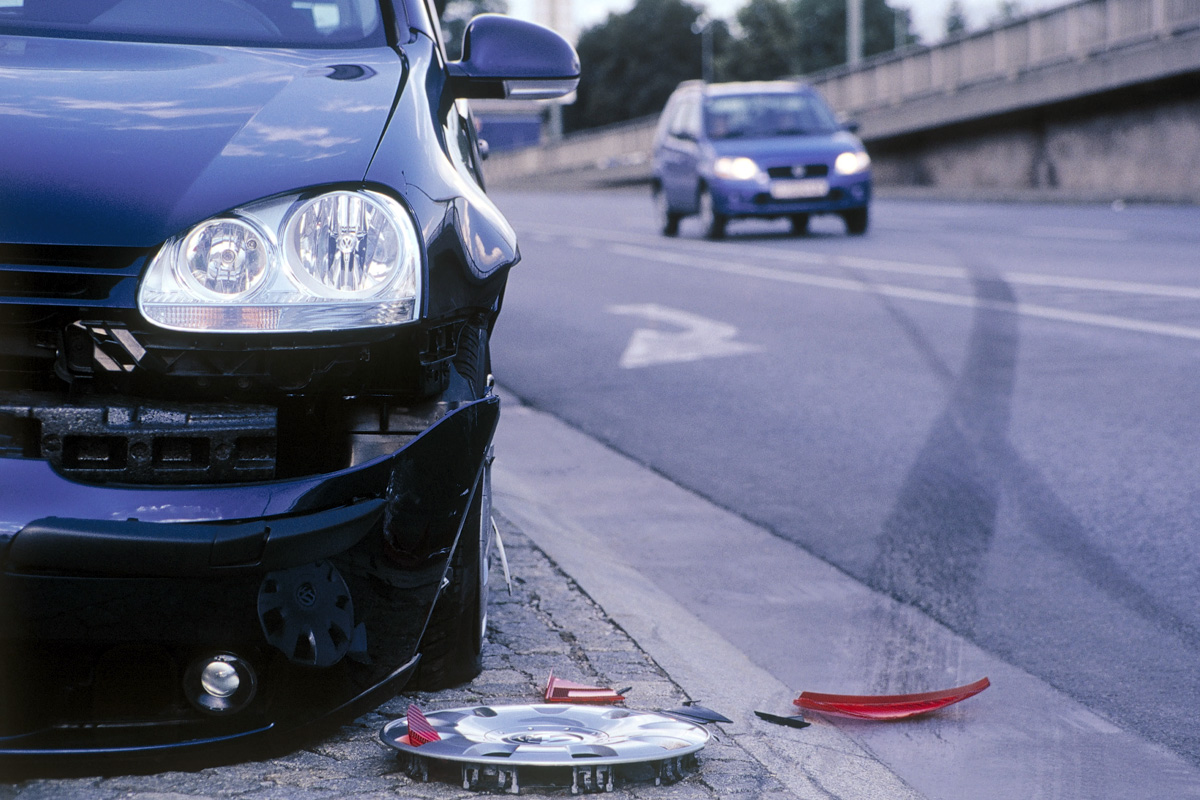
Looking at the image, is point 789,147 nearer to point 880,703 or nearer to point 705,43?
point 880,703

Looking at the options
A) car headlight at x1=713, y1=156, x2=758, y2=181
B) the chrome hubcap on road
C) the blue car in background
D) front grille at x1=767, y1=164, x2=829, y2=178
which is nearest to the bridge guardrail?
the blue car in background

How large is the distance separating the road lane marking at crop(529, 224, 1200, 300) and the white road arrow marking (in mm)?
2983

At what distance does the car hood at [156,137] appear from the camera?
8.01ft

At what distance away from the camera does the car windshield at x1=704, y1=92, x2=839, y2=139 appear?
63.3ft

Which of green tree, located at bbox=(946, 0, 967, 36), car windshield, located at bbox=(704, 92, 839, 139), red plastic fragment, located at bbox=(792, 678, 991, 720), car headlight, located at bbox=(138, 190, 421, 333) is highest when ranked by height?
green tree, located at bbox=(946, 0, 967, 36)

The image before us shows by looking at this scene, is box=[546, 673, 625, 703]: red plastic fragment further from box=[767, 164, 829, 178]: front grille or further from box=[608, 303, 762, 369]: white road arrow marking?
box=[767, 164, 829, 178]: front grille

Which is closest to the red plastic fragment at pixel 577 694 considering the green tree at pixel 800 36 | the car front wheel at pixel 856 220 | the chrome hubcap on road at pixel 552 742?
the chrome hubcap on road at pixel 552 742

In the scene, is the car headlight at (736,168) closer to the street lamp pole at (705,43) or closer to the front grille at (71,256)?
the front grille at (71,256)

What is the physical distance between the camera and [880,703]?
3.36 meters

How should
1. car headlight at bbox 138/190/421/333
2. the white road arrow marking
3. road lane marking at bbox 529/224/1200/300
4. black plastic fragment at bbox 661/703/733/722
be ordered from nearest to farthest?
car headlight at bbox 138/190/421/333 < black plastic fragment at bbox 661/703/733/722 < the white road arrow marking < road lane marking at bbox 529/224/1200/300

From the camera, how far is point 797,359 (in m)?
8.99

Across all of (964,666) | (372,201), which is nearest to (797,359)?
(964,666)

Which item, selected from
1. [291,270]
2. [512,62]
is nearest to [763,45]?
[512,62]

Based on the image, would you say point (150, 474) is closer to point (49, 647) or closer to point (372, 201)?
point (49, 647)
